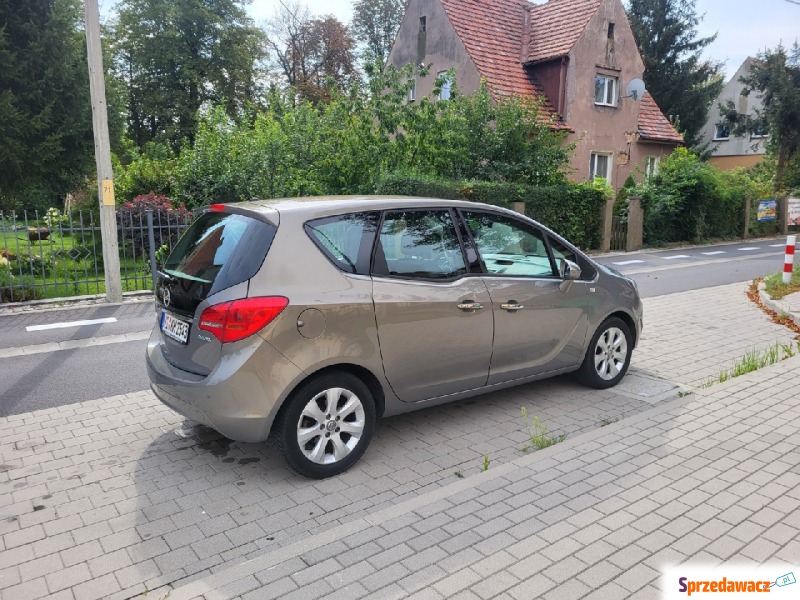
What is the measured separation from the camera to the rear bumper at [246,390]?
3705 millimetres

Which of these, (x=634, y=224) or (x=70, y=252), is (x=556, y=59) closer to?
(x=634, y=224)

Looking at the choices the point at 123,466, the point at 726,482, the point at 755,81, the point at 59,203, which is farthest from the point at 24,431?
the point at 755,81

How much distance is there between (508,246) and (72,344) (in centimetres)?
575

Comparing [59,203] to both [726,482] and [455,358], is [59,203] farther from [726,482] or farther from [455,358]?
[726,482]

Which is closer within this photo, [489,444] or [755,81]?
[489,444]

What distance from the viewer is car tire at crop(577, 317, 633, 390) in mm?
5684

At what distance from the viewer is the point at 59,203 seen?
2220 centimetres

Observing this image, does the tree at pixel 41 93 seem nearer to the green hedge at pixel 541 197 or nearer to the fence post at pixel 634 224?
the green hedge at pixel 541 197

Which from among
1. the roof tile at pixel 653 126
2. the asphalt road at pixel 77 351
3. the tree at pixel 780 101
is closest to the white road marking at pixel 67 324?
the asphalt road at pixel 77 351

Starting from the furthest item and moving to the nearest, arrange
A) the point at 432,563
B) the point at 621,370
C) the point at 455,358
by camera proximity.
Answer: the point at 621,370
the point at 455,358
the point at 432,563

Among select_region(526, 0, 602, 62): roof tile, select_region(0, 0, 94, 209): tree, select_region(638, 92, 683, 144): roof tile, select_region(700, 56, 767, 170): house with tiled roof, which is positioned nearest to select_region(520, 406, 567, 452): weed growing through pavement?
select_region(0, 0, 94, 209): tree

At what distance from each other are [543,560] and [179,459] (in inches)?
100

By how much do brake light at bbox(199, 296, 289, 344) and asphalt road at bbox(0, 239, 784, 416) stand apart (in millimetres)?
2694

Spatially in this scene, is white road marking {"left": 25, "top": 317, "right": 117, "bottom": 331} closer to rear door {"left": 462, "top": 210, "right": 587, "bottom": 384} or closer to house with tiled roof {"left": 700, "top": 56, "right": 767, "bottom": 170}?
rear door {"left": 462, "top": 210, "right": 587, "bottom": 384}
